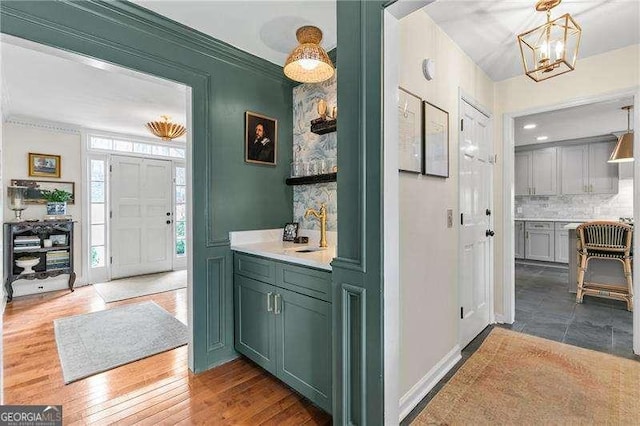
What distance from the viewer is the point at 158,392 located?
202 cm

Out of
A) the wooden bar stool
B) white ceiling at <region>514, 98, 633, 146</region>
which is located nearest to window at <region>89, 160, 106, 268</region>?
Answer: white ceiling at <region>514, 98, 633, 146</region>

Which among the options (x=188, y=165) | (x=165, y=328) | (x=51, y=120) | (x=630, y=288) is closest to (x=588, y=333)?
(x=630, y=288)

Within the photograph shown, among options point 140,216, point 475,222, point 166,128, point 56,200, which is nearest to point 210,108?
point 166,128

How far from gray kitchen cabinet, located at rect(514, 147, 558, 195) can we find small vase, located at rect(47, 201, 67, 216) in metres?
8.57

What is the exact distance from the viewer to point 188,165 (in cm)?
226

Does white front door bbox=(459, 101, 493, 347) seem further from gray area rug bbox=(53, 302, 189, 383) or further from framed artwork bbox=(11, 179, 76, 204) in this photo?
framed artwork bbox=(11, 179, 76, 204)

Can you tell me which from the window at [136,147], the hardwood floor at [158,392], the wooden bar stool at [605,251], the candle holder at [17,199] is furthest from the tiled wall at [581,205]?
the candle holder at [17,199]

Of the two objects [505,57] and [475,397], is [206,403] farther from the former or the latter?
[505,57]

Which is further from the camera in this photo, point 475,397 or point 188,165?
point 188,165

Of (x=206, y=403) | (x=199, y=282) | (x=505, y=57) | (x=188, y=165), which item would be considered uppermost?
(x=505, y=57)

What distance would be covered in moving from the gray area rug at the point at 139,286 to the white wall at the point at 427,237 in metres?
3.86

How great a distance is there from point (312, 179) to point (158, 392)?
1930 millimetres

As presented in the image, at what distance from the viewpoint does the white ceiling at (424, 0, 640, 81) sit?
6.34 ft

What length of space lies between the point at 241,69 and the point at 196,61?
394mm
